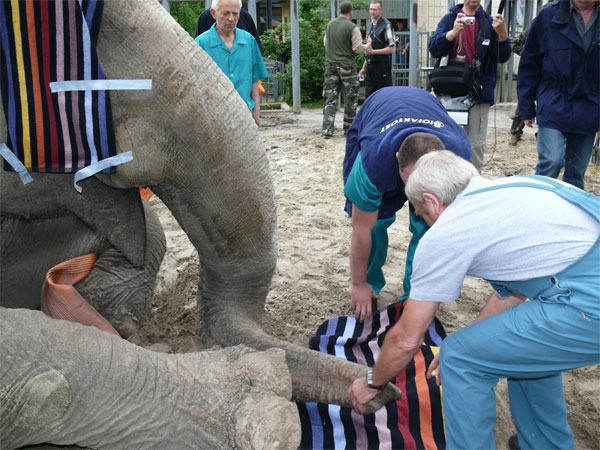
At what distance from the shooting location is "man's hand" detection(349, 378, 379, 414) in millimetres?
2193

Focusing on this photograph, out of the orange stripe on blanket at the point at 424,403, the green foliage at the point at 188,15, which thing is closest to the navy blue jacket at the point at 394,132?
the orange stripe on blanket at the point at 424,403

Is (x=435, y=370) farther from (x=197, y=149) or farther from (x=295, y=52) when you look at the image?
(x=295, y=52)

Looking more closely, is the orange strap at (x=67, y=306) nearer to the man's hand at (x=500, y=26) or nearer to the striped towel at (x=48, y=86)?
the striped towel at (x=48, y=86)

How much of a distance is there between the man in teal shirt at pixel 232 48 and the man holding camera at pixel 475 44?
4.69 ft

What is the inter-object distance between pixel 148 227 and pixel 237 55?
276 centimetres

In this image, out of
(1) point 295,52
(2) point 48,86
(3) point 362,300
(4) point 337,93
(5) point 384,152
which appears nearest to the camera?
(2) point 48,86

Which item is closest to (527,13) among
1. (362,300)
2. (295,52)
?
(295,52)

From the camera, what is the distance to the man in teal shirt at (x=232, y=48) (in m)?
4.56

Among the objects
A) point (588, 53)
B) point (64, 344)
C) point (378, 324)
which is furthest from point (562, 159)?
point (64, 344)

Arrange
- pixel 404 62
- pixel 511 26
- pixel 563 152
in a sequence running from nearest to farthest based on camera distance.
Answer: pixel 563 152
pixel 511 26
pixel 404 62

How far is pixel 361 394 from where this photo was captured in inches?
86.9

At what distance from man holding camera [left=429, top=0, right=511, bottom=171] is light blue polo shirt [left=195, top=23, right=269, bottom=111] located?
1425 millimetres

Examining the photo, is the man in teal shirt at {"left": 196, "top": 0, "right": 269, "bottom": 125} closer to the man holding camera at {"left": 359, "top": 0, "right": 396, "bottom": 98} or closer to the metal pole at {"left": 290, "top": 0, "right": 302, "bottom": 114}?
the man holding camera at {"left": 359, "top": 0, "right": 396, "bottom": 98}

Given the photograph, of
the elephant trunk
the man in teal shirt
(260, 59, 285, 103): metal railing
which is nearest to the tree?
(260, 59, 285, 103): metal railing
